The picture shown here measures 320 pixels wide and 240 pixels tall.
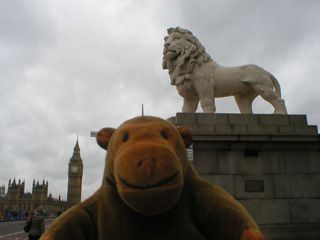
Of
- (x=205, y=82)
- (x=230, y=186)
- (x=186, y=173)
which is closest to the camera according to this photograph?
(x=186, y=173)

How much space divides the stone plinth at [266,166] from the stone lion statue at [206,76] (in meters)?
0.72

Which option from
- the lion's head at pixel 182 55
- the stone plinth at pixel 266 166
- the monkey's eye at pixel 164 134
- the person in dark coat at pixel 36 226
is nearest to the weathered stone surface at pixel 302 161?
the stone plinth at pixel 266 166

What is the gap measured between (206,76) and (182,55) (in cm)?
83

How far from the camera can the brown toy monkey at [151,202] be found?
5.57ft

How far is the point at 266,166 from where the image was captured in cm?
617

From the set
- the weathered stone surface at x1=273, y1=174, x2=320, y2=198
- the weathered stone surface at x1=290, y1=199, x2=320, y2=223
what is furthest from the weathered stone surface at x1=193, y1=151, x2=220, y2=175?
the weathered stone surface at x1=290, y1=199, x2=320, y2=223

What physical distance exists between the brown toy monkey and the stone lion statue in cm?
488

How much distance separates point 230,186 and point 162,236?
4381 millimetres

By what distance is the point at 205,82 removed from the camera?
22.5 ft

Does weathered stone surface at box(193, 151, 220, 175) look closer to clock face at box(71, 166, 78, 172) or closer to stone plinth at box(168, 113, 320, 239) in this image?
stone plinth at box(168, 113, 320, 239)

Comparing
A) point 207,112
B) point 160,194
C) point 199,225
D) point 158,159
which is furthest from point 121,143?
point 207,112

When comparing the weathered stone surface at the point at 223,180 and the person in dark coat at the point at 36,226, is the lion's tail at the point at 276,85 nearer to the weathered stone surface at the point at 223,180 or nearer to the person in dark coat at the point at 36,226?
the weathered stone surface at the point at 223,180

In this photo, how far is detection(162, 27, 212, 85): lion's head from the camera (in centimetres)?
696

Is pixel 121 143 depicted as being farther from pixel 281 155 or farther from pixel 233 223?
pixel 281 155
